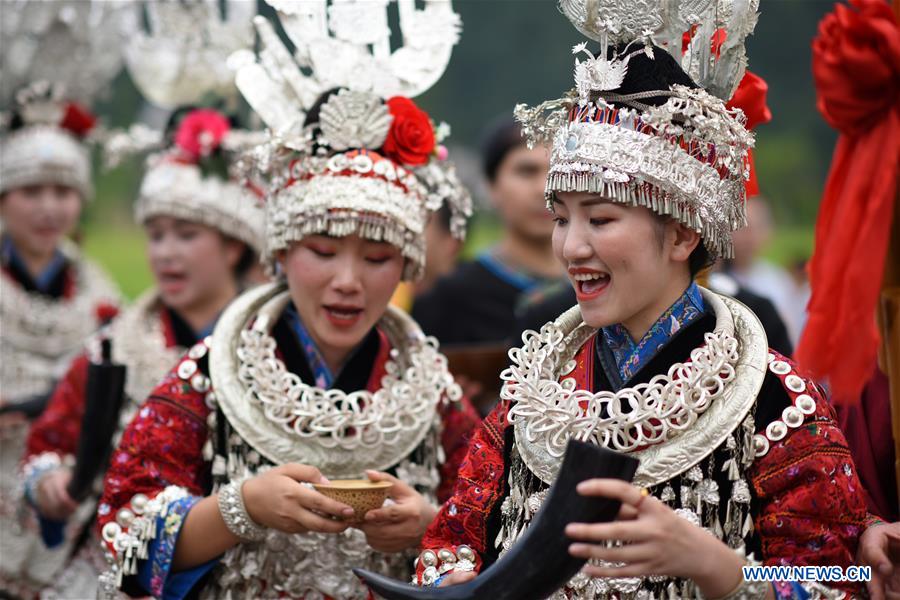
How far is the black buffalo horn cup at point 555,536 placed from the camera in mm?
2389

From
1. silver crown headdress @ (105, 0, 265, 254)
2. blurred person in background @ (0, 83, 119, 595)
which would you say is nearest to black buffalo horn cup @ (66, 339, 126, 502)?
silver crown headdress @ (105, 0, 265, 254)

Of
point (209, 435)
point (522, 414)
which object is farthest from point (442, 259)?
point (522, 414)

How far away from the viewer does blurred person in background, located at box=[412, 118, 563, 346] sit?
6363 millimetres

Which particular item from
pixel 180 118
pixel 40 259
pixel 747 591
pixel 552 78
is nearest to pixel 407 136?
pixel 747 591

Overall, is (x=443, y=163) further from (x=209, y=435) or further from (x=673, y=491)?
(x=673, y=491)

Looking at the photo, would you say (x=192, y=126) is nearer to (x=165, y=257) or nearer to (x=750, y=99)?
(x=165, y=257)

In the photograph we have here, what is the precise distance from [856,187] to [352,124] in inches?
53.9

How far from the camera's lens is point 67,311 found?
6266mm

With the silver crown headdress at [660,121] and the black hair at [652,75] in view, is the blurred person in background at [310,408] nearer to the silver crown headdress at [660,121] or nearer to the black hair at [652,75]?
the silver crown headdress at [660,121]

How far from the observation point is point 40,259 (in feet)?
21.1

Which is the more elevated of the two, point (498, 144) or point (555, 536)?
point (498, 144)

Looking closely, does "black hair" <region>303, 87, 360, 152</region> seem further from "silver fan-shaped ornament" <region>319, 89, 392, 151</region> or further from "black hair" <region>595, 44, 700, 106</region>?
"black hair" <region>595, 44, 700, 106</region>

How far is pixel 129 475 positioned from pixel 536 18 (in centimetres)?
677

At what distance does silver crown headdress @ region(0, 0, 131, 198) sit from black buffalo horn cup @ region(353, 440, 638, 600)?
14.3ft
